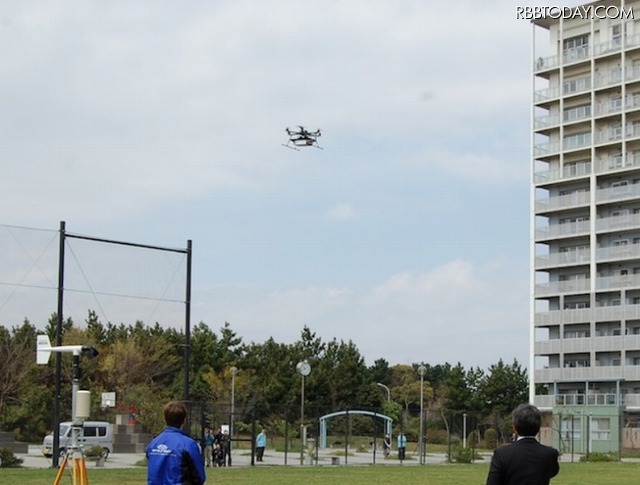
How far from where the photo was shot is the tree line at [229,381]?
47.3 m

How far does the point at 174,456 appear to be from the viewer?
866cm

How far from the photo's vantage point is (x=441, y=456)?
55938 mm

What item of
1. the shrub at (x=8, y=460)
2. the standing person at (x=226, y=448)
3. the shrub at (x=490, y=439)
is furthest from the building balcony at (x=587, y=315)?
the shrub at (x=8, y=460)

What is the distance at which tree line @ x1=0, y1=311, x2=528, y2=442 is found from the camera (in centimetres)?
4728

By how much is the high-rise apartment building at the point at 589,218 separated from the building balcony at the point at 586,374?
0.27ft

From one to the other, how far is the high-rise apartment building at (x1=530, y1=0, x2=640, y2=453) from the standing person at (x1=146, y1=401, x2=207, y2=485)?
78970 millimetres

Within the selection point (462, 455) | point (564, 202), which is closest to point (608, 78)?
point (564, 202)

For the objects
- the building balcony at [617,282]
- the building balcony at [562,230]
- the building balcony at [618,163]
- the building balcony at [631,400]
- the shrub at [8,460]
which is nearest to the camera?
the shrub at [8,460]

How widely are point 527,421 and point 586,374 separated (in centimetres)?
8523

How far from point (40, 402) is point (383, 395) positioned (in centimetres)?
6706

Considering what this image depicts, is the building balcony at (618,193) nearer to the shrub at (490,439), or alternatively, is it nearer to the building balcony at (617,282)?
the building balcony at (617,282)

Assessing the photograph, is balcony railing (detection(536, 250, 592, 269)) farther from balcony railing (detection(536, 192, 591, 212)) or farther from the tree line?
the tree line

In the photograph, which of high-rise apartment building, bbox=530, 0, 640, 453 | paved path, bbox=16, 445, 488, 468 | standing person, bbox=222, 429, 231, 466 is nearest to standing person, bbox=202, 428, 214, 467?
standing person, bbox=222, 429, 231, 466

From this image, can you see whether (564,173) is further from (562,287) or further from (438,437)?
(438,437)
